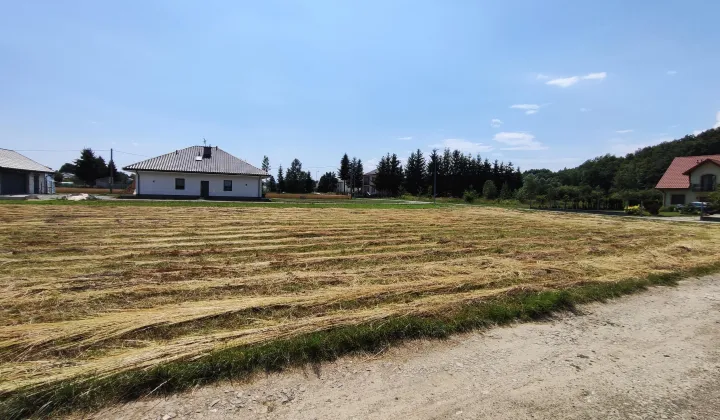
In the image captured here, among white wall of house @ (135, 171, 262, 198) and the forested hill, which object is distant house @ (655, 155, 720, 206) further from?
A: white wall of house @ (135, 171, 262, 198)

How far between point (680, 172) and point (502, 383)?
57014mm

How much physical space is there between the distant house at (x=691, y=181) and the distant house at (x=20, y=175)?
226ft

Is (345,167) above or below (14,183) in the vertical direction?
above

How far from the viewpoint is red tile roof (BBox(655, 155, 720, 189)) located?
43.2 metres

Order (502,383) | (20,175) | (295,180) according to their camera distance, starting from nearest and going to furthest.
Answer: (502,383)
(20,175)
(295,180)

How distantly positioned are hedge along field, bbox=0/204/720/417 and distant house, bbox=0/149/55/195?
29.8 m

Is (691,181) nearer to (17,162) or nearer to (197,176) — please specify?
(197,176)

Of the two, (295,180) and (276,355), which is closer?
(276,355)

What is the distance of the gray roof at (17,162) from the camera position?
3339 centimetres

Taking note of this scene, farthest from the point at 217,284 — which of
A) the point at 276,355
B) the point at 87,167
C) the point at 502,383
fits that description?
the point at 87,167

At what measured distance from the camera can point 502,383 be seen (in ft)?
10.6

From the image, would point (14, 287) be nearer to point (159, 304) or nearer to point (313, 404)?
point (159, 304)

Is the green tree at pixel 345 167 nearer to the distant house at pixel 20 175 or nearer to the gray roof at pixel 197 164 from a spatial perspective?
the gray roof at pixel 197 164

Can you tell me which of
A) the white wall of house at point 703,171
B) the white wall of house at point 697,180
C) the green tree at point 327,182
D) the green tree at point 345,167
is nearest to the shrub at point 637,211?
the white wall of house at point 697,180
